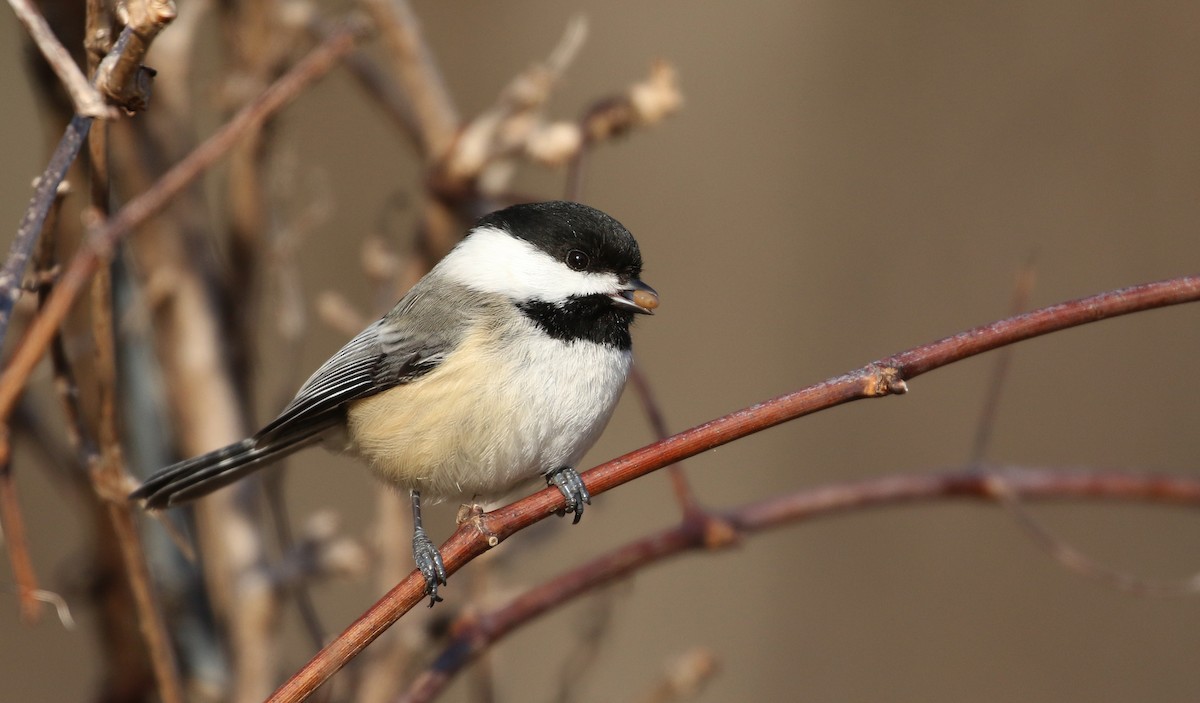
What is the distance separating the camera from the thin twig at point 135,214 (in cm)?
126

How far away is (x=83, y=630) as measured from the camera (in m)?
3.69

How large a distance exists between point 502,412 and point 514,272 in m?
0.34

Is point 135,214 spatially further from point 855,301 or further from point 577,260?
point 855,301

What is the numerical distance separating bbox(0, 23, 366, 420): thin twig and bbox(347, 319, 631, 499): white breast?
22.8 inches

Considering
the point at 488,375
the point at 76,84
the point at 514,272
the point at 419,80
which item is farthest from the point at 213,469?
the point at 76,84

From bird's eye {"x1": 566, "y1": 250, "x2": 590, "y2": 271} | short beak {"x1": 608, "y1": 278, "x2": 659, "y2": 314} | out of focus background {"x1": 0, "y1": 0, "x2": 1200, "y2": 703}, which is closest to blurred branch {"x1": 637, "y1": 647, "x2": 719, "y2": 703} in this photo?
short beak {"x1": 608, "y1": 278, "x2": 659, "y2": 314}

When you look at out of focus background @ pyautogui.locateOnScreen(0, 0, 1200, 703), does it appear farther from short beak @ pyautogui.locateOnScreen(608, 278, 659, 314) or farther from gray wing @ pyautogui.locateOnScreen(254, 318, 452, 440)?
short beak @ pyautogui.locateOnScreen(608, 278, 659, 314)

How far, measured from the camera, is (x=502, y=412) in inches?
75.0

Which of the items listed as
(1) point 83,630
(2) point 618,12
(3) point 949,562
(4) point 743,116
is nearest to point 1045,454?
(3) point 949,562

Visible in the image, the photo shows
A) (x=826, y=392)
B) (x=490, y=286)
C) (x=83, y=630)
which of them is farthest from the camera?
(x=83, y=630)

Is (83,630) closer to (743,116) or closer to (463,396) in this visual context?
(463,396)

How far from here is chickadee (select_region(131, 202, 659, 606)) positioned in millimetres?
1924

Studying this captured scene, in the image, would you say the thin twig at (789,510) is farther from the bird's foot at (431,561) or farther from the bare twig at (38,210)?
the bare twig at (38,210)

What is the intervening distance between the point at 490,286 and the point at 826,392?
1004 millimetres
